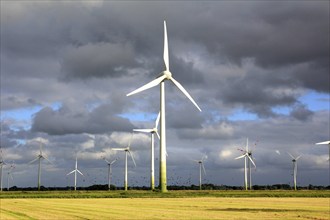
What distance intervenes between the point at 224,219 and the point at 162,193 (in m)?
69.7

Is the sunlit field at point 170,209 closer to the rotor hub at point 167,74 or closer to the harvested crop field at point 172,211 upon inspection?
the harvested crop field at point 172,211

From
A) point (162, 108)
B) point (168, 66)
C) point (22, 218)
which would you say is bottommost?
point (22, 218)

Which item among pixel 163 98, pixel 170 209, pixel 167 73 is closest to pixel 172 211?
pixel 170 209

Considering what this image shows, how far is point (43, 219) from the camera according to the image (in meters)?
47.1

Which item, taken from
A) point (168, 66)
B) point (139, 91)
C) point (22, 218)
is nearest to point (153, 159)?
point (168, 66)

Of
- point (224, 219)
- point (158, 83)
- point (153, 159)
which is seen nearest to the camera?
point (224, 219)

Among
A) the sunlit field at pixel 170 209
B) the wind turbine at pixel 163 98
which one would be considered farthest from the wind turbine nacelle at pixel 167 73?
the sunlit field at pixel 170 209

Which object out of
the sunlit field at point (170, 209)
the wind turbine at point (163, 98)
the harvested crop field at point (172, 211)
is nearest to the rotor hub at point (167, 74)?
the wind turbine at point (163, 98)

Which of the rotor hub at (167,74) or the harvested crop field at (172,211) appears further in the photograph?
the rotor hub at (167,74)

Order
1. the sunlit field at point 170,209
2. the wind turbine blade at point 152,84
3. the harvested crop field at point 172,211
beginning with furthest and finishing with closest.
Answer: the wind turbine blade at point 152,84, the sunlit field at point 170,209, the harvested crop field at point 172,211

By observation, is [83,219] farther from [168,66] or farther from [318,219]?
[168,66]

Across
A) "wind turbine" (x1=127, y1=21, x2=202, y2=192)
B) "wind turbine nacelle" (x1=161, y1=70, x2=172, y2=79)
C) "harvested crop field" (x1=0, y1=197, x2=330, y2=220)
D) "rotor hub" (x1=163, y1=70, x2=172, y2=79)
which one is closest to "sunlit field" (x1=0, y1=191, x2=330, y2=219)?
"harvested crop field" (x1=0, y1=197, x2=330, y2=220)

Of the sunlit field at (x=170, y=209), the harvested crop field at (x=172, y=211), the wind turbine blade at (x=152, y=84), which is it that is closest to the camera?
the harvested crop field at (x=172, y=211)

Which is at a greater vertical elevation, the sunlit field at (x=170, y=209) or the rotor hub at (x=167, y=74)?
the rotor hub at (x=167, y=74)
